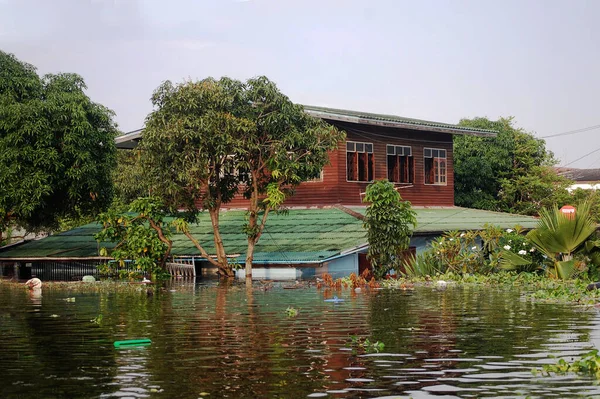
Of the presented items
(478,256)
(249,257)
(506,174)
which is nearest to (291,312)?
(478,256)

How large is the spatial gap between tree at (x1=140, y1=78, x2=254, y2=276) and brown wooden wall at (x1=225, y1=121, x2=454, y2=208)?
708 centimetres

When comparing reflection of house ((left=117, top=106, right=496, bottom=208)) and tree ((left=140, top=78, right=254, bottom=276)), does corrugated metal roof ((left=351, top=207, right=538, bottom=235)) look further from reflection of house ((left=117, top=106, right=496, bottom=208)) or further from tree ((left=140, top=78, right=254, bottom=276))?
tree ((left=140, top=78, right=254, bottom=276))

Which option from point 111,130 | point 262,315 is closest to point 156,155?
point 111,130

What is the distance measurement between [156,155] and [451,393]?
23.5 m

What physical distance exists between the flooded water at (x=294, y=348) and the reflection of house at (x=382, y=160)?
1655 cm

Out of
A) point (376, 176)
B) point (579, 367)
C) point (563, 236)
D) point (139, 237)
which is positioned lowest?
point (579, 367)

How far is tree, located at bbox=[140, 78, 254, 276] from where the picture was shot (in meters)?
31.1

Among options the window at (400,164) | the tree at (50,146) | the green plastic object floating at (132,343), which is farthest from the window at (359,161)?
the green plastic object floating at (132,343)

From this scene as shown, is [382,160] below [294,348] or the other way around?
the other way around

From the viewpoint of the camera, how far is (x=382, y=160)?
135 ft

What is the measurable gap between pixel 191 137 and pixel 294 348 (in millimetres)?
18211

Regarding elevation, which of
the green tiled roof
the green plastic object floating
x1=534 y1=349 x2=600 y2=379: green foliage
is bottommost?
x1=534 y1=349 x2=600 y2=379: green foliage

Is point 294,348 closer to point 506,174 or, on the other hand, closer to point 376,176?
point 376,176

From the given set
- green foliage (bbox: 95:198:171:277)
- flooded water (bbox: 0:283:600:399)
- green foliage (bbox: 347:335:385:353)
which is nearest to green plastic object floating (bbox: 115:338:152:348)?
flooded water (bbox: 0:283:600:399)
